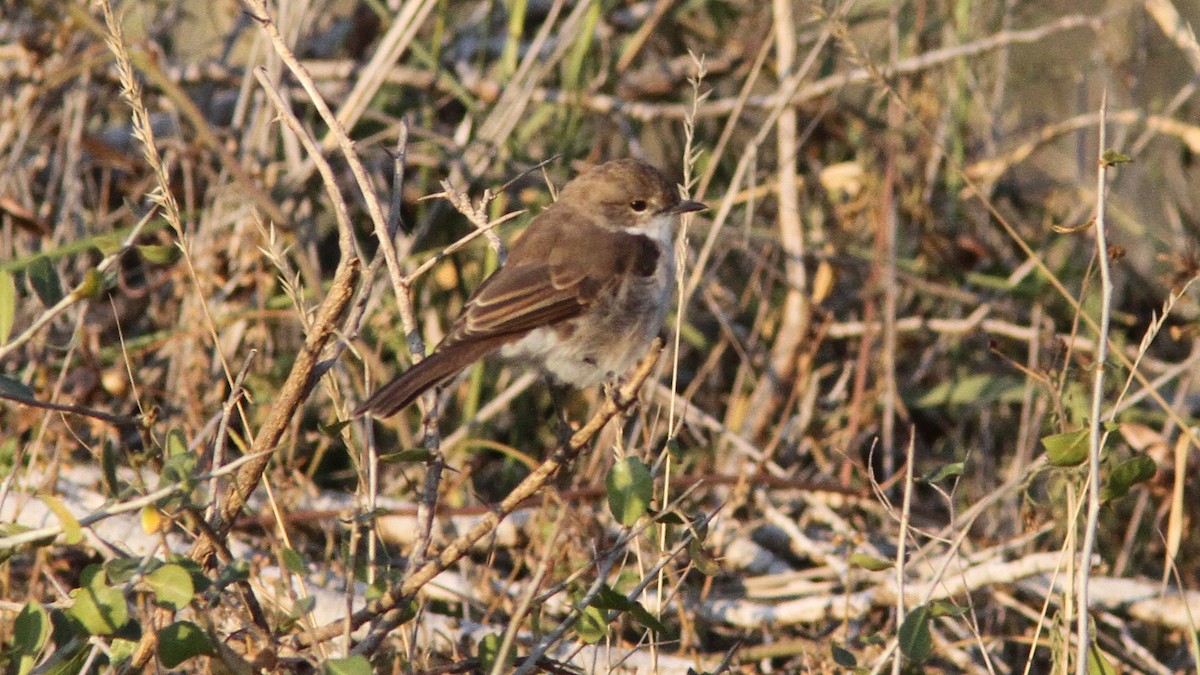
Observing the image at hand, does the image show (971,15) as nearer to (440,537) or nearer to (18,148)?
(440,537)

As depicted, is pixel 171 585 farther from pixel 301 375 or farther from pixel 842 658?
pixel 842 658

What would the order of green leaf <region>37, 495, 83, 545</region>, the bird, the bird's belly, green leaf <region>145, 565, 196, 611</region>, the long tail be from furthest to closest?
the bird's belly → the bird → the long tail → green leaf <region>145, 565, 196, 611</region> → green leaf <region>37, 495, 83, 545</region>

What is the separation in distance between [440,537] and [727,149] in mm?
2704

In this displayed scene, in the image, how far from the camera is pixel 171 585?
7.73 feet

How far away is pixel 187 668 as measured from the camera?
12.6ft

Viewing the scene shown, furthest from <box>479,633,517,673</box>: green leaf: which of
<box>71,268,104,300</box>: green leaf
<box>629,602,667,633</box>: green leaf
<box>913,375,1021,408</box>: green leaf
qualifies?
<box>913,375,1021,408</box>: green leaf

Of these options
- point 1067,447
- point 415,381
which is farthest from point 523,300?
point 1067,447

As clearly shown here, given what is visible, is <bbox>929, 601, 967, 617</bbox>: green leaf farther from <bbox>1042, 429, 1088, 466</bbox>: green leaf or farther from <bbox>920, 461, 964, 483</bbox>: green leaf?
<bbox>1042, 429, 1088, 466</bbox>: green leaf

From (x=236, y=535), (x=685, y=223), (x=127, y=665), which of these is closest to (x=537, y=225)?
(x=685, y=223)

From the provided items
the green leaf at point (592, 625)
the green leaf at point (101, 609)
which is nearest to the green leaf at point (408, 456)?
the green leaf at point (592, 625)

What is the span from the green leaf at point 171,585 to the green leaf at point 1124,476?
77.3 inches

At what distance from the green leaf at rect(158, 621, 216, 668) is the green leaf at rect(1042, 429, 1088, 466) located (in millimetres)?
1794

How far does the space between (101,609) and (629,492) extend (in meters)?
1.01

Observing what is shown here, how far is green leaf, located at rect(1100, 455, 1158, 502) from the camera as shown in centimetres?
300
